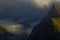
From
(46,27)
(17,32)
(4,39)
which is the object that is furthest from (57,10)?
(17,32)

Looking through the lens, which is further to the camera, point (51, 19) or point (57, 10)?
point (57, 10)

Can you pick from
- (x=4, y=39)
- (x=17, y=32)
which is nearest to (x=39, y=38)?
(x=4, y=39)

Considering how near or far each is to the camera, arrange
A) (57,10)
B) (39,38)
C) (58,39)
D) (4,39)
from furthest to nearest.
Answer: (4,39), (57,10), (39,38), (58,39)

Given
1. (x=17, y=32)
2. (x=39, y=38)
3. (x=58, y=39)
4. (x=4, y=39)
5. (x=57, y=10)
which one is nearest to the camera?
(x=58, y=39)

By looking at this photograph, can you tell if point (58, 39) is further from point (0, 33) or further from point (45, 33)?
point (0, 33)

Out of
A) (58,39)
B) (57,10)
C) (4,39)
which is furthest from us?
(4,39)

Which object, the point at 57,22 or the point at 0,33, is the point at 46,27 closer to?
the point at 57,22

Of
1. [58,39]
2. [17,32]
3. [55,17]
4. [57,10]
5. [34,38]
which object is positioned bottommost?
[58,39]

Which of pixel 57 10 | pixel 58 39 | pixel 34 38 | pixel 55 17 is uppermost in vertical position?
pixel 57 10

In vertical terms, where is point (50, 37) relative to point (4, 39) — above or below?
below
